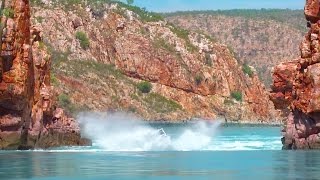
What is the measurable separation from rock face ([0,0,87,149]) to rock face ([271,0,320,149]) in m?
25.1

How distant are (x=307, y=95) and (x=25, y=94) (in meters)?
27.9

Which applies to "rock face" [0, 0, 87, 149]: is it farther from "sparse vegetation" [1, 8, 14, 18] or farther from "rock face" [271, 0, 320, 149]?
"rock face" [271, 0, 320, 149]

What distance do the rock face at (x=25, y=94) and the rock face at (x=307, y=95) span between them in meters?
25.1

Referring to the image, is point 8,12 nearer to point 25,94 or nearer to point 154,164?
point 25,94

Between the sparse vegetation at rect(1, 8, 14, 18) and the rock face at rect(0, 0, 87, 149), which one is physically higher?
the sparse vegetation at rect(1, 8, 14, 18)

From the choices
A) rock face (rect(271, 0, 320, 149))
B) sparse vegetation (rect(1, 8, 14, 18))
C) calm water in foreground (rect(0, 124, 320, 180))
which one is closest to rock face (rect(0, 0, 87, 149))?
sparse vegetation (rect(1, 8, 14, 18))

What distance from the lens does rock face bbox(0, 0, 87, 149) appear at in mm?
92438

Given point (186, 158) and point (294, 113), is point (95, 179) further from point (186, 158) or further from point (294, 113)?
point (294, 113)

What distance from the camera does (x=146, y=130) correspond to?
117 meters

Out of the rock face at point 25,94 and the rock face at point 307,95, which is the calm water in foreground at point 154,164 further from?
the rock face at point 307,95

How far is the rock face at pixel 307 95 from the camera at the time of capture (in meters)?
89.5

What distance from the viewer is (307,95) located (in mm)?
90562

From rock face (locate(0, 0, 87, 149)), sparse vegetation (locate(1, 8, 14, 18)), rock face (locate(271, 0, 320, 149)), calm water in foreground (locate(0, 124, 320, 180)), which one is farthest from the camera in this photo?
sparse vegetation (locate(1, 8, 14, 18))

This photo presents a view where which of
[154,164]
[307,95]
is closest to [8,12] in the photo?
Answer: [154,164]
